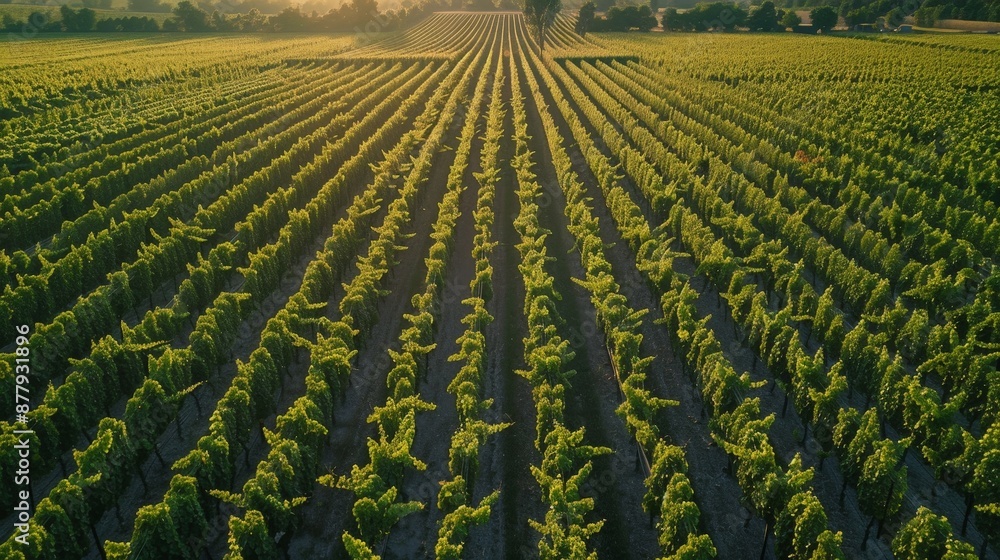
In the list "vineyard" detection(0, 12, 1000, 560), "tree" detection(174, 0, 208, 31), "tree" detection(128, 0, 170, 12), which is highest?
"tree" detection(128, 0, 170, 12)

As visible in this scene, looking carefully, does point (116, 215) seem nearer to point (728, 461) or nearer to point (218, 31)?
point (728, 461)

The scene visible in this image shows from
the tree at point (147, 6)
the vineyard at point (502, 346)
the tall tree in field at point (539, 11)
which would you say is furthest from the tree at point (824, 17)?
the tree at point (147, 6)

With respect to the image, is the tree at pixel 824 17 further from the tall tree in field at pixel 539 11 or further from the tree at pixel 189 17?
the tree at pixel 189 17

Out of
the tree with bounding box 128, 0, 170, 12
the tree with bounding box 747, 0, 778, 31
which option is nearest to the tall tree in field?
the tree with bounding box 747, 0, 778, 31

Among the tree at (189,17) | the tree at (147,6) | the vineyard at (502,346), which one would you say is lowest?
the vineyard at (502,346)

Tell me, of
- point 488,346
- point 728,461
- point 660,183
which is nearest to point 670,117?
point 660,183

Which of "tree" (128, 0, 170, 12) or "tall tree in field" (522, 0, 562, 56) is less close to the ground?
"tree" (128, 0, 170, 12)

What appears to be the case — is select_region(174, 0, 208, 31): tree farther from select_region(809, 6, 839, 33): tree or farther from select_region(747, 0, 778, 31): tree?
select_region(809, 6, 839, 33): tree
